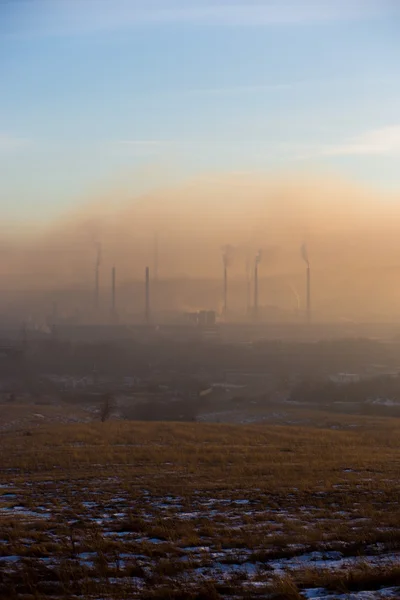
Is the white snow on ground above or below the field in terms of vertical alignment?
above

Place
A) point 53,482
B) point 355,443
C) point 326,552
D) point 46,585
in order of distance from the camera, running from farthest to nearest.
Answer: point 355,443, point 53,482, point 326,552, point 46,585

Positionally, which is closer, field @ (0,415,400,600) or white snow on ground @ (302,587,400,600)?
white snow on ground @ (302,587,400,600)

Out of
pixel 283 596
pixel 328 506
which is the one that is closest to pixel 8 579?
pixel 283 596

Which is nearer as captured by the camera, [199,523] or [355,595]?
[355,595]

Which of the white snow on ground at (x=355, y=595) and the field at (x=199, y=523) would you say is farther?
the field at (x=199, y=523)

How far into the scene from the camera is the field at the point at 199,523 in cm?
668

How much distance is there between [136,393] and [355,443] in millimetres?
45640

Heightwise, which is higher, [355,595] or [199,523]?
[355,595]

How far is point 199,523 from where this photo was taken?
32.8 feet

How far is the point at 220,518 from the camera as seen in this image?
34.2 feet

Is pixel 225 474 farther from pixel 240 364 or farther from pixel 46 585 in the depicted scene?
pixel 240 364

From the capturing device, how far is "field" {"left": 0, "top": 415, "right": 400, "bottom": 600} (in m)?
6.68

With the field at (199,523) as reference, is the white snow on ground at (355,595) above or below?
above

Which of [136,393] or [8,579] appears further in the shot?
[136,393]
